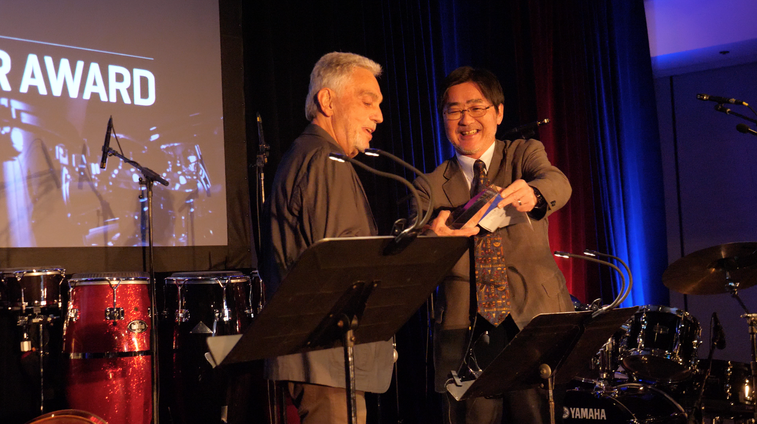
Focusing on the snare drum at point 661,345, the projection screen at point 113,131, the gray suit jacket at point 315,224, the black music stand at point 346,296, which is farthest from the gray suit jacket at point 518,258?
the projection screen at point 113,131

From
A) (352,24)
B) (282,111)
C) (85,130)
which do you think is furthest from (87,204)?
(352,24)

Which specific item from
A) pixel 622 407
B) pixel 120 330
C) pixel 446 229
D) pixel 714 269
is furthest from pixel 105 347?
pixel 714 269

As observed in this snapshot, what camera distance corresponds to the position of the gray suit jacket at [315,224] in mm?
1790

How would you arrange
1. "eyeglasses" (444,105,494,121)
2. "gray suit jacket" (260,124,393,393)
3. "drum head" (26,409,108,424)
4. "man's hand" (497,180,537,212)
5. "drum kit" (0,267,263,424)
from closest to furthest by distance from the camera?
"gray suit jacket" (260,124,393,393) < "man's hand" (497,180,537,212) < "eyeglasses" (444,105,494,121) < "drum head" (26,409,108,424) < "drum kit" (0,267,263,424)

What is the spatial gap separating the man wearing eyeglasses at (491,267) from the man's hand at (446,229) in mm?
200

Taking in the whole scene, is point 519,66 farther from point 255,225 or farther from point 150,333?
point 150,333

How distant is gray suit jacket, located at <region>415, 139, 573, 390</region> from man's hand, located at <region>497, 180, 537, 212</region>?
0.08 meters

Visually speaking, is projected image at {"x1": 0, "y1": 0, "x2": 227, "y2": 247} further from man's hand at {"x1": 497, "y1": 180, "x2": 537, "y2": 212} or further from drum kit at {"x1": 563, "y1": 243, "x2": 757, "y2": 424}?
drum kit at {"x1": 563, "y1": 243, "x2": 757, "y2": 424}

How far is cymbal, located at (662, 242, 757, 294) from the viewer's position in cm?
376

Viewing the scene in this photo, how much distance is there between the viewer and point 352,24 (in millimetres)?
5031

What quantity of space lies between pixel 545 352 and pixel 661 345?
2533 millimetres

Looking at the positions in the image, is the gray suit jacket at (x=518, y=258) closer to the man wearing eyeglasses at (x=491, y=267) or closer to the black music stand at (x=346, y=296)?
the man wearing eyeglasses at (x=491, y=267)

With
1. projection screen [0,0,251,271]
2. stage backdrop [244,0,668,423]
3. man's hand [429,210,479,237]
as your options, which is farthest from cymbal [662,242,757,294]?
projection screen [0,0,251,271]

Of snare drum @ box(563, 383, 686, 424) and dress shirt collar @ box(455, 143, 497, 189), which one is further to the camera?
snare drum @ box(563, 383, 686, 424)
